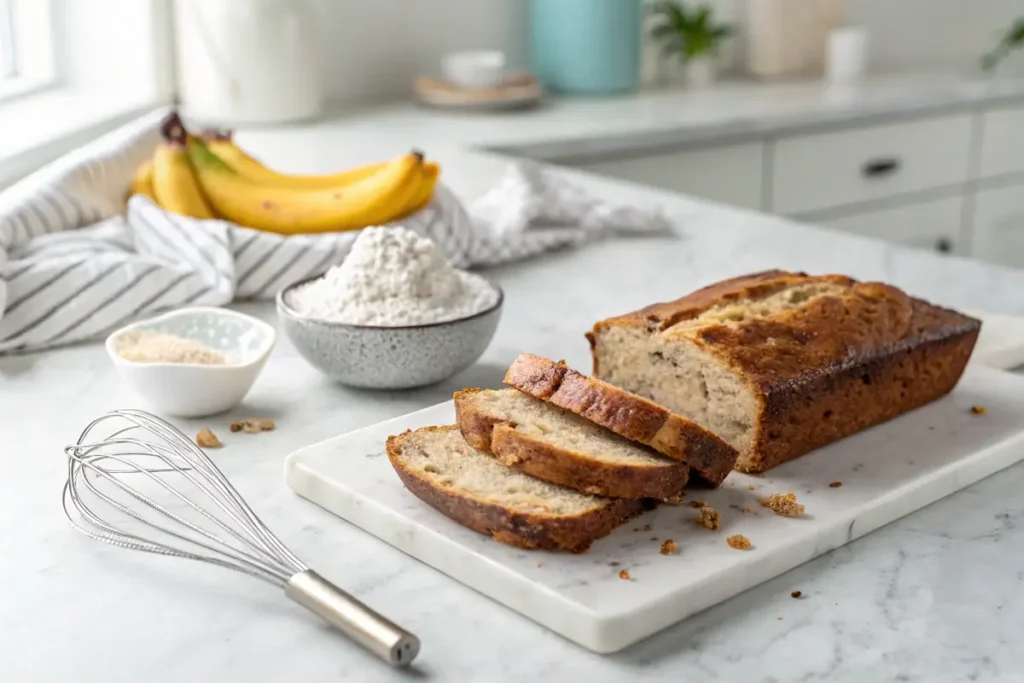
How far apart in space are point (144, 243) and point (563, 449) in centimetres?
85

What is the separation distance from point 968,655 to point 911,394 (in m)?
0.41

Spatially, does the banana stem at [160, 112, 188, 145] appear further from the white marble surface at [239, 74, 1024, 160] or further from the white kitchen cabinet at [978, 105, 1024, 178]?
the white kitchen cabinet at [978, 105, 1024, 178]

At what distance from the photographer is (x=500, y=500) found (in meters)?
0.89

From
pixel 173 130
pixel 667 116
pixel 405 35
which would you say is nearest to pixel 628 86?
pixel 667 116

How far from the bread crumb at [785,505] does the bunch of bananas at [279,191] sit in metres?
0.80

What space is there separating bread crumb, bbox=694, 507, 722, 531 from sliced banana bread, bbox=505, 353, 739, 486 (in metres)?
0.04

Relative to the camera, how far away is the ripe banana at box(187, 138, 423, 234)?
1582 millimetres

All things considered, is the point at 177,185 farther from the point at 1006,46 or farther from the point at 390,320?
Answer: the point at 1006,46

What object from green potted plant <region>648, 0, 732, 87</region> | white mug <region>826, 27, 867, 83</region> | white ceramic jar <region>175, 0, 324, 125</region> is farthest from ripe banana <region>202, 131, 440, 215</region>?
white mug <region>826, 27, 867, 83</region>

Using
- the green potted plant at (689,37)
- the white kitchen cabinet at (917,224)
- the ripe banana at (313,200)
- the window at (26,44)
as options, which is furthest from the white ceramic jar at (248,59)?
the white kitchen cabinet at (917,224)

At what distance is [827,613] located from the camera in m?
0.82

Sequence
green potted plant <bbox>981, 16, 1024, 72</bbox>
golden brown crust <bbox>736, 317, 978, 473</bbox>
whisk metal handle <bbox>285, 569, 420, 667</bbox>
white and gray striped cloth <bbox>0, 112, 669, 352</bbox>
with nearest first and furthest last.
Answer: whisk metal handle <bbox>285, 569, 420, 667</bbox> < golden brown crust <bbox>736, 317, 978, 473</bbox> < white and gray striped cloth <bbox>0, 112, 669, 352</bbox> < green potted plant <bbox>981, 16, 1024, 72</bbox>

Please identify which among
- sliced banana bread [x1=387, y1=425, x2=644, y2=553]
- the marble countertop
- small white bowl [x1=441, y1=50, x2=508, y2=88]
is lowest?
the marble countertop

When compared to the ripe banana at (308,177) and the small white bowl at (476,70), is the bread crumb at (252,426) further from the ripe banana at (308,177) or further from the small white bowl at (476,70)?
the small white bowl at (476,70)
